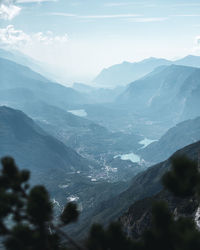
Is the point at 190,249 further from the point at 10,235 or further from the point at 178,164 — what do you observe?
the point at 10,235

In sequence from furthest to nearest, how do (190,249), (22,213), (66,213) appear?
(66,213), (22,213), (190,249)

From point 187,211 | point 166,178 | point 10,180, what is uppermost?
point 166,178

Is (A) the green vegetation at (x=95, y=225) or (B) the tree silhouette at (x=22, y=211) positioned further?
(B) the tree silhouette at (x=22, y=211)

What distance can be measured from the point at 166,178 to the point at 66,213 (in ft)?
25.5

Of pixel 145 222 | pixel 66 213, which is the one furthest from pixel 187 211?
pixel 66 213

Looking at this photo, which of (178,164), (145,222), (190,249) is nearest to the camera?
(190,249)

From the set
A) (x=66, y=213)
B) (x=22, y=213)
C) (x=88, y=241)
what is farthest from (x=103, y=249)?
(x=22, y=213)

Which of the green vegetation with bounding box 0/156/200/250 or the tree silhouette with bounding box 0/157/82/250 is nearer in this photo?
the green vegetation with bounding box 0/156/200/250

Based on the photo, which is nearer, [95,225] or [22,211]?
[22,211]

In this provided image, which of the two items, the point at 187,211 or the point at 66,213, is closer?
the point at 66,213

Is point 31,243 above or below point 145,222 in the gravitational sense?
above

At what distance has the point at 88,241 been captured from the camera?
70.3ft

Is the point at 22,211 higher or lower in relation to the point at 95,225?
higher

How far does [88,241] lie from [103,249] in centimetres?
111
